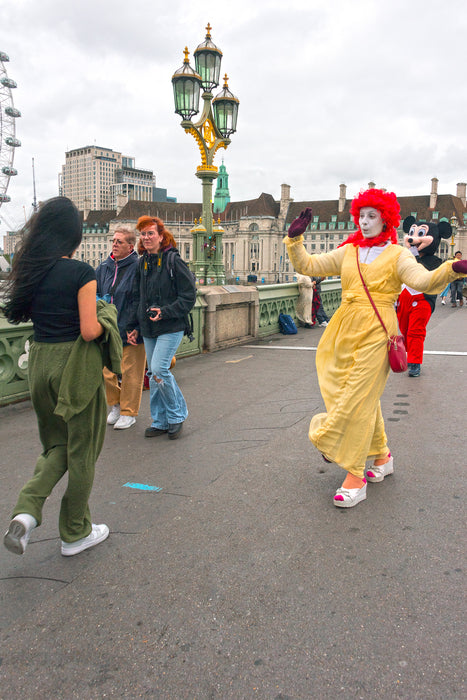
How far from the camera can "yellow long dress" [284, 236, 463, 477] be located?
3605mm

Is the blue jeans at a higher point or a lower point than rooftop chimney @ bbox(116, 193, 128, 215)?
lower

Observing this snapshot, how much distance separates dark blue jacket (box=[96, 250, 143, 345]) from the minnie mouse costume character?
3820 millimetres

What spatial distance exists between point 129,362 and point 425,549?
10.8ft

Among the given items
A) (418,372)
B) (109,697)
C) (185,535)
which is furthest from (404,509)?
(418,372)

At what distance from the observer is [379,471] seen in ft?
13.1

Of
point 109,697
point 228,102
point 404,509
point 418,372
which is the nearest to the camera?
point 109,697

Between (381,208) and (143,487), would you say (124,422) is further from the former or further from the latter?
(381,208)

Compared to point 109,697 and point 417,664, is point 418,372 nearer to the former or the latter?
point 417,664

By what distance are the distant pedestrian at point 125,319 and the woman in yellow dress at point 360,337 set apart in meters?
2.02

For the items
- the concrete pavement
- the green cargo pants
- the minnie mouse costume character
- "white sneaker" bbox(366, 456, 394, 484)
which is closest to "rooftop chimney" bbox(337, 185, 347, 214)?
the minnie mouse costume character

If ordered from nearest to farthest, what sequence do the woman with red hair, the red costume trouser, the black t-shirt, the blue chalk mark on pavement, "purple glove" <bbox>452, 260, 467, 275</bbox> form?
the black t-shirt → "purple glove" <bbox>452, 260, 467, 275</bbox> → the blue chalk mark on pavement → the woman with red hair → the red costume trouser

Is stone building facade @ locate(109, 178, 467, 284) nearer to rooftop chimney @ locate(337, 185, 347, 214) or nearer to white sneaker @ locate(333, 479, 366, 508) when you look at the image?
rooftop chimney @ locate(337, 185, 347, 214)

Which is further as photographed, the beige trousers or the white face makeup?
the beige trousers

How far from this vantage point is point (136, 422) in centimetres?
557
